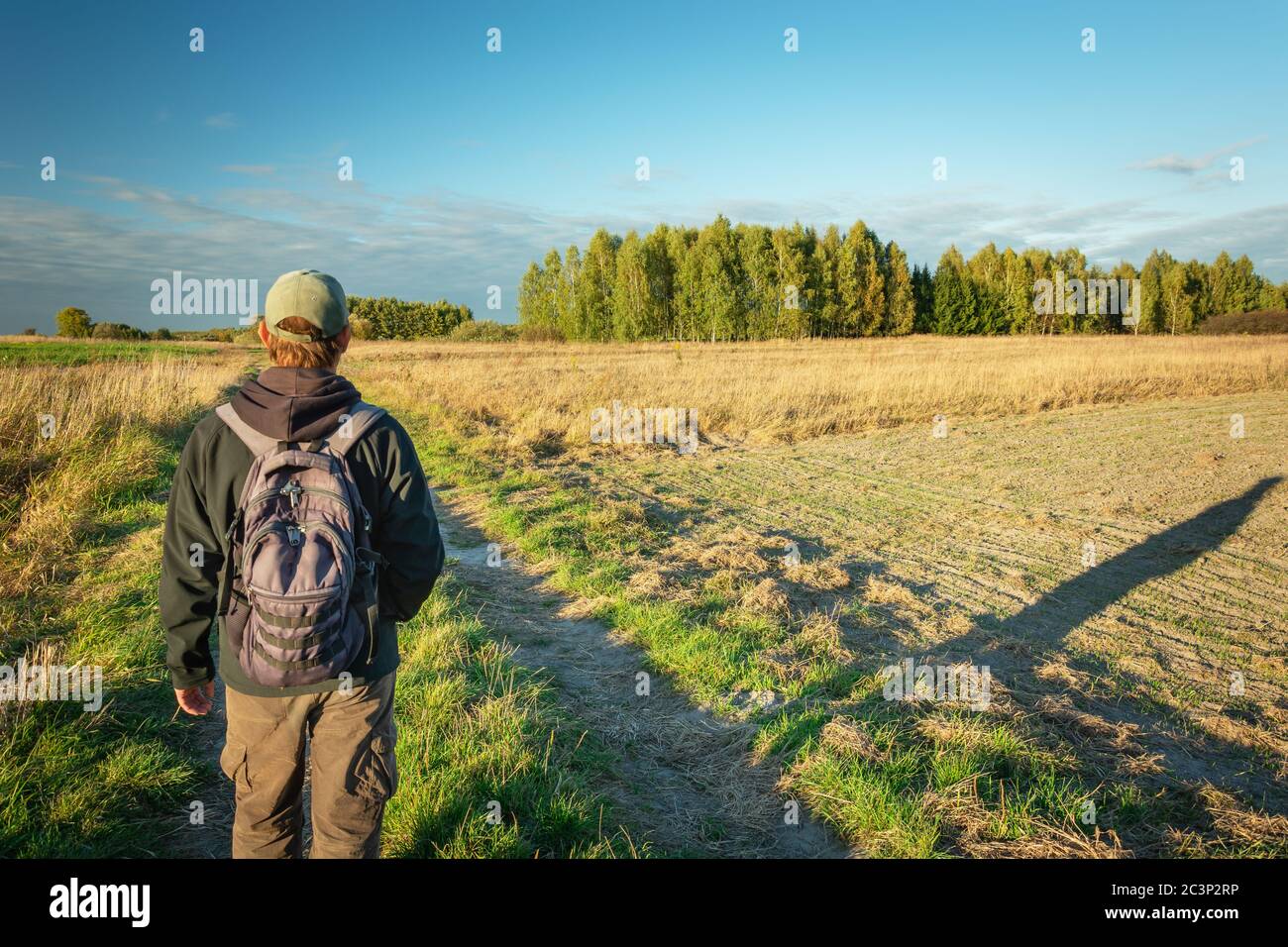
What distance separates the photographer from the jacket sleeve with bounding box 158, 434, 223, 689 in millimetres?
2184

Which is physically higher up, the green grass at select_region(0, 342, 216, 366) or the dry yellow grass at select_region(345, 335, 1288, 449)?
the green grass at select_region(0, 342, 216, 366)

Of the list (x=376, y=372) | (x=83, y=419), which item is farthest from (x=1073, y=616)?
(x=376, y=372)

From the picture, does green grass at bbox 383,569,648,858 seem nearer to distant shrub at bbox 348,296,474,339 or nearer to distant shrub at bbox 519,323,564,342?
distant shrub at bbox 519,323,564,342

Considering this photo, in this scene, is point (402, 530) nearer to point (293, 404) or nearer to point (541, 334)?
point (293, 404)

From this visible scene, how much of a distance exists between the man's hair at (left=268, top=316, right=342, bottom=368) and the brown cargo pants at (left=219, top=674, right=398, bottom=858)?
104cm

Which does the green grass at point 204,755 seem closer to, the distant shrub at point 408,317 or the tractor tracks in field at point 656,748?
the tractor tracks in field at point 656,748

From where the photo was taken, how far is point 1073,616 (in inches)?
239

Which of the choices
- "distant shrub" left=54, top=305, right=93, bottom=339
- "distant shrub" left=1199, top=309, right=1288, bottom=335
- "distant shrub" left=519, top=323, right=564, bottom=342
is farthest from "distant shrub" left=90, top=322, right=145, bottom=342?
"distant shrub" left=1199, top=309, right=1288, bottom=335

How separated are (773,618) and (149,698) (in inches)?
170

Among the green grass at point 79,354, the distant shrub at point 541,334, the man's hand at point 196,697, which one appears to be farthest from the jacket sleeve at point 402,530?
the distant shrub at point 541,334

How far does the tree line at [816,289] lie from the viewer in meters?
56.0

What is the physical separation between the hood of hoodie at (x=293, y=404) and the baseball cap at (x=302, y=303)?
0.14 m
